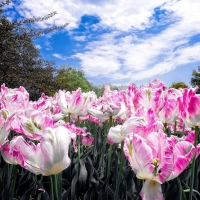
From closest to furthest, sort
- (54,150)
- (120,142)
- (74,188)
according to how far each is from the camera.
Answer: (54,150) → (120,142) → (74,188)

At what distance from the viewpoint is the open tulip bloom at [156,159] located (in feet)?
2.77

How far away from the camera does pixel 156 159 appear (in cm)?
86

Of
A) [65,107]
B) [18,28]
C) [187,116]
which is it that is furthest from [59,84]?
[187,116]

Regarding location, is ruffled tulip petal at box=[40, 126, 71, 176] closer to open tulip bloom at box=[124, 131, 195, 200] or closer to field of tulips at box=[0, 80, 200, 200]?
field of tulips at box=[0, 80, 200, 200]

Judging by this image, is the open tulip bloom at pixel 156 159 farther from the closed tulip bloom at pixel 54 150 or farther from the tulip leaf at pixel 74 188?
the tulip leaf at pixel 74 188

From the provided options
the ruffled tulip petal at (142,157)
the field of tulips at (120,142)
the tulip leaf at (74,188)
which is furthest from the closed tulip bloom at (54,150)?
the tulip leaf at (74,188)

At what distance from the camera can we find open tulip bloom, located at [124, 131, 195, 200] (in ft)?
2.77

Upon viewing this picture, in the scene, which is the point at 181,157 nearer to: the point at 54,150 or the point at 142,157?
the point at 142,157

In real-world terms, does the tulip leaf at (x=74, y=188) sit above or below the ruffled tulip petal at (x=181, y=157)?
below

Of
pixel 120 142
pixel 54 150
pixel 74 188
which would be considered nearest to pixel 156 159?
pixel 54 150

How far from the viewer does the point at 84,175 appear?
1897 millimetres

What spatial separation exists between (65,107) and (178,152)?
1304mm

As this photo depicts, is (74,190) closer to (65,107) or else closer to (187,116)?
(65,107)

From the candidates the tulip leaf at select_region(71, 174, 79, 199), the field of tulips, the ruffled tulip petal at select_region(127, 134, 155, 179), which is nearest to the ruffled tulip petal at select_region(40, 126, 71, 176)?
the field of tulips
